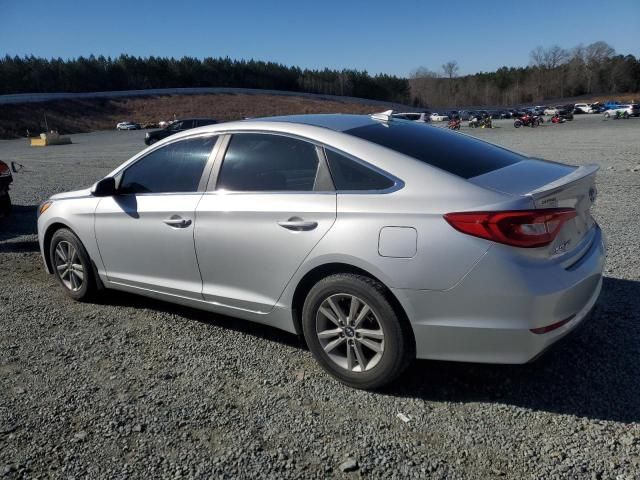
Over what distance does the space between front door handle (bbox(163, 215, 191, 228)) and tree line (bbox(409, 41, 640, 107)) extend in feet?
467

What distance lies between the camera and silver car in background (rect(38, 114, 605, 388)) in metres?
2.79

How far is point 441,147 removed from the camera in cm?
359

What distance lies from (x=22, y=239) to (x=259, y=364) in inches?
218

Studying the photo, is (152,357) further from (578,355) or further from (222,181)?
(578,355)

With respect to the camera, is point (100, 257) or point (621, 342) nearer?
point (621, 342)

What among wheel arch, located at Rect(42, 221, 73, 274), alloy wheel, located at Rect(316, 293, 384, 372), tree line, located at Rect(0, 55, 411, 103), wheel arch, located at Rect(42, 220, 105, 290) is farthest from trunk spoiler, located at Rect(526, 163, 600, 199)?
tree line, located at Rect(0, 55, 411, 103)

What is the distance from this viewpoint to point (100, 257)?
4652mm

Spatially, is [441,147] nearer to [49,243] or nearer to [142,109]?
[49,243]

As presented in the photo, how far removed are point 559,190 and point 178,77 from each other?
124 m

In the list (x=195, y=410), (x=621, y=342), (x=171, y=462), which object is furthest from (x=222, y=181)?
(x=621, y=342)

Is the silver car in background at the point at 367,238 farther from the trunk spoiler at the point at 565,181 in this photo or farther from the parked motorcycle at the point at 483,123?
the parked motorcycle at the point at 483,123

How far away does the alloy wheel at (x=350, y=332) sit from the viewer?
3.15 meters

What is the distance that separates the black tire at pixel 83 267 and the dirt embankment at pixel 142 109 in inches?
2578

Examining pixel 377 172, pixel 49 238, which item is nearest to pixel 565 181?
pixel 377 172
